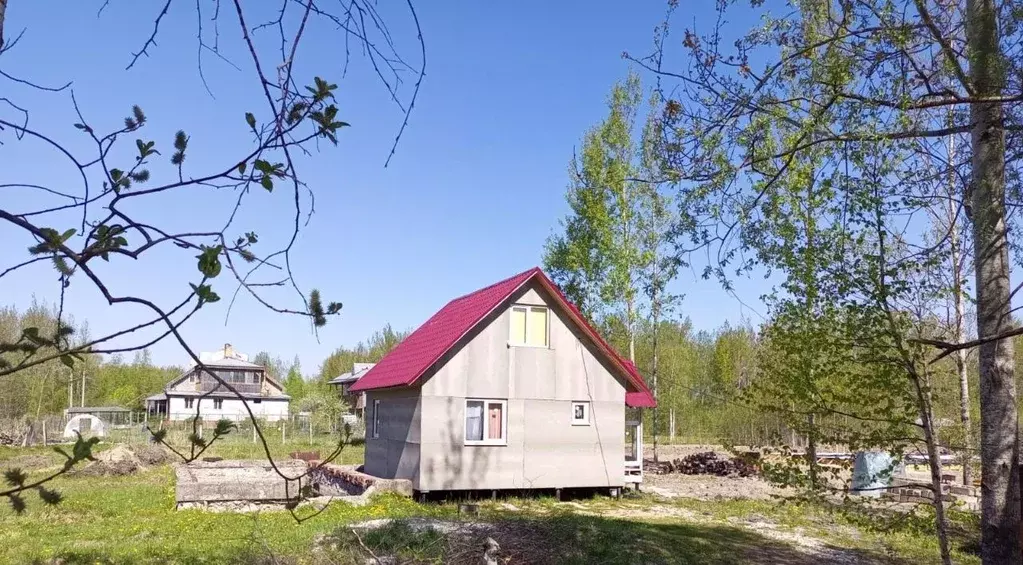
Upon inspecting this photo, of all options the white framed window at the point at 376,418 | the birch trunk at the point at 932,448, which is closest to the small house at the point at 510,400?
the white framed window at the point at 376,418

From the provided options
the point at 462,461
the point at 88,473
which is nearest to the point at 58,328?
the point at 462,461

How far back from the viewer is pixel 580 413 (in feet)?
65.9

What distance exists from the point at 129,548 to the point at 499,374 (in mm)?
9694

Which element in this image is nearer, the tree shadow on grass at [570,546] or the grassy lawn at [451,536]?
the tree shadow on grass at [570,546]

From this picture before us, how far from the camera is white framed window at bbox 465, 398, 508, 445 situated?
61.5ft

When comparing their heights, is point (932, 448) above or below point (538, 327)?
below

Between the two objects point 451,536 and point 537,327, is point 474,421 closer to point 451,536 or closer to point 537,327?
point 537,327

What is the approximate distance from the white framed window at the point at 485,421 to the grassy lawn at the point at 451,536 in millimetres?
1527

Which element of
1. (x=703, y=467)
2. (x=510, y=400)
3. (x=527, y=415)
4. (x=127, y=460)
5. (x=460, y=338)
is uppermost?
(x=460, y=338)

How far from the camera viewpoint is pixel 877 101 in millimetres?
6832

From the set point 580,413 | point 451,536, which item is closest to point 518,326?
point 580,413

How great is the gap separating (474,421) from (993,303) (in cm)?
1349

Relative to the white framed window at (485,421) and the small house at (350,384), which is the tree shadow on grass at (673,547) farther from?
the small house at (350,384)

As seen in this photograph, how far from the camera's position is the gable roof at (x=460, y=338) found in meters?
18.6
